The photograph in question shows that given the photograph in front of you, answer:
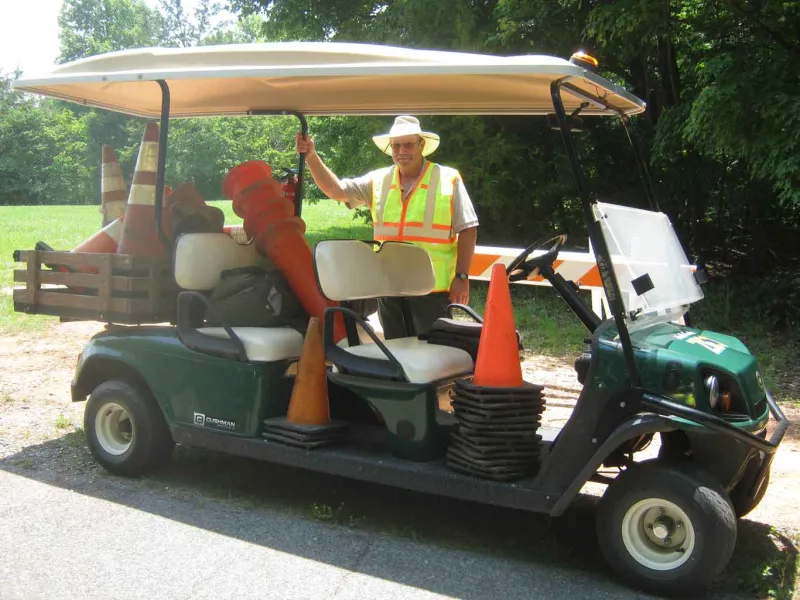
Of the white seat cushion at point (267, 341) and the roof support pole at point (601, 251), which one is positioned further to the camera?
the white seat cushion at point (267, 341)

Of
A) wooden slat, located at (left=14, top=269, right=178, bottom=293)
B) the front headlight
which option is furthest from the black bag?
the front headlight

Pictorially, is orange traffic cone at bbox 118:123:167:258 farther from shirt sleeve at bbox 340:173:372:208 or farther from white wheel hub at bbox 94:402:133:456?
shirt sleeve at bbox 340:173:372:208

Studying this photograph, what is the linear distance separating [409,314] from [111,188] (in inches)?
77.8

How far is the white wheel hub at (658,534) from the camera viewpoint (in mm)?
3176

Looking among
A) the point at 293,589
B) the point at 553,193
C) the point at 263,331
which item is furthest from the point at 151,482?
the point at 553,193

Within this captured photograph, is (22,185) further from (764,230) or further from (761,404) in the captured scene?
(761,404)

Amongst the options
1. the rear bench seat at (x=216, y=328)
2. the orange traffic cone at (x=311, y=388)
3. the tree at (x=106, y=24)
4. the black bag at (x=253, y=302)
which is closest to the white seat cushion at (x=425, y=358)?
the orange traffic cone at (x=311, y=388)

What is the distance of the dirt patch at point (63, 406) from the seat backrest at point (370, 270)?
159 centimetres

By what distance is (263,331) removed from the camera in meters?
4.29

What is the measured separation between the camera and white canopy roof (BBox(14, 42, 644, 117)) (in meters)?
3.52

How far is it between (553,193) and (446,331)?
6.86 metres

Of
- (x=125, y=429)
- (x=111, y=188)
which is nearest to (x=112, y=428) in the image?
(x=125, y=429)

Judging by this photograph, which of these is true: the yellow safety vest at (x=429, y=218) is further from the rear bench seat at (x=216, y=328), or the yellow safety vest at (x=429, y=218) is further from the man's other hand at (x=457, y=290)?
the rear bench seat at (x=216, y=328)

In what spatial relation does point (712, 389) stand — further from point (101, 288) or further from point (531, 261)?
point (101, 288)
